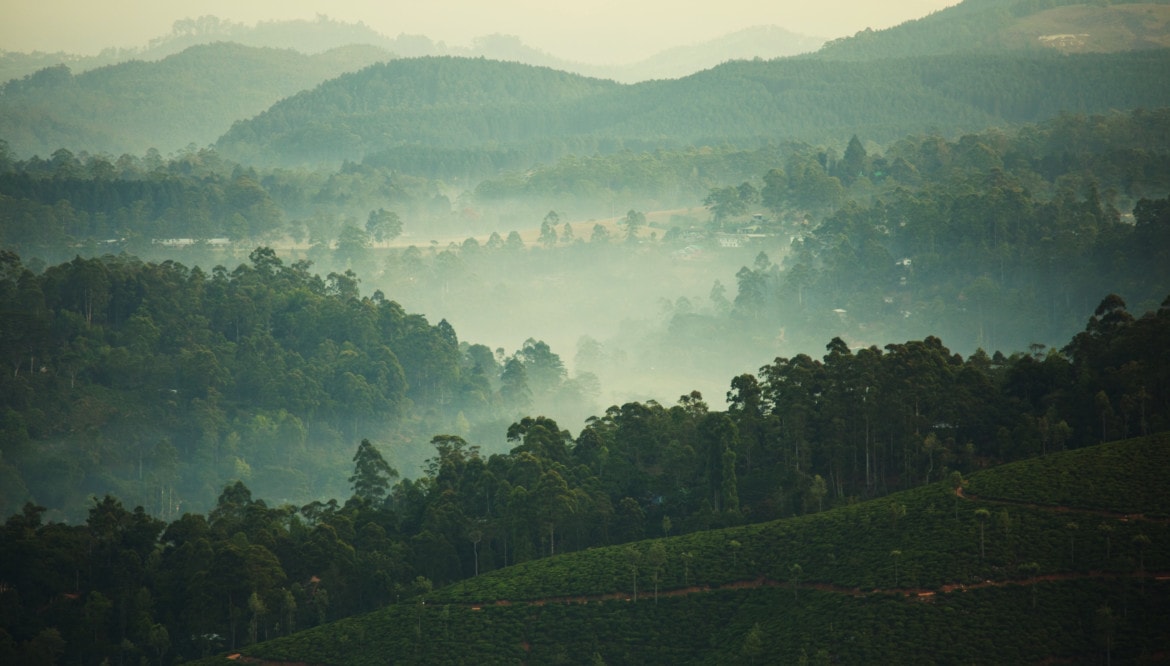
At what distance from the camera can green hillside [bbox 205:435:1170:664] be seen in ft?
150

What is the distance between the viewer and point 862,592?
163 feet

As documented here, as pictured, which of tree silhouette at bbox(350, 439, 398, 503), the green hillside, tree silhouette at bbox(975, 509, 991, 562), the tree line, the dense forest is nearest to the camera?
the green hillside

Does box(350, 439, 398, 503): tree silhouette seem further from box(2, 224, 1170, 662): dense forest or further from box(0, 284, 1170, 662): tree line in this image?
box(0, 284, 1170, 662): tree line

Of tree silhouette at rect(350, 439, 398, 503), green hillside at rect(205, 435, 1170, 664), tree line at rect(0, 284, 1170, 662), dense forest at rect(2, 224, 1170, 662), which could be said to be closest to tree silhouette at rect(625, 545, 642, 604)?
green hillside at rect(205, 435, 1170, 664)

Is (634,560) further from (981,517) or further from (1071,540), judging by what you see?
(1071,540)

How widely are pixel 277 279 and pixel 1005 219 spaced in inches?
2463

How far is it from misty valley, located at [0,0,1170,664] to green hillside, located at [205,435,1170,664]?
152mm

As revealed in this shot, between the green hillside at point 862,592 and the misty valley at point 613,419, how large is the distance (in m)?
0.15

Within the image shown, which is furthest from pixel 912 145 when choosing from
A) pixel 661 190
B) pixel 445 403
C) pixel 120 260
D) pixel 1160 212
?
pixel 120 260

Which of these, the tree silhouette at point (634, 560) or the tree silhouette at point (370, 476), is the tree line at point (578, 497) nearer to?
A: the tree silhouette at point (370, 476)

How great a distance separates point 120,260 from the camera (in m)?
110

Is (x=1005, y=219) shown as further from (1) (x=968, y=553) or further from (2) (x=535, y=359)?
(1) (x=968, y=553)

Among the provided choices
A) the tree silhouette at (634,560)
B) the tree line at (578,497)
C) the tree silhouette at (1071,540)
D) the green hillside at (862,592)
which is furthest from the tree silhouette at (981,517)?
the tree silhouette at (634,560)

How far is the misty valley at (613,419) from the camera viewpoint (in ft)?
169
